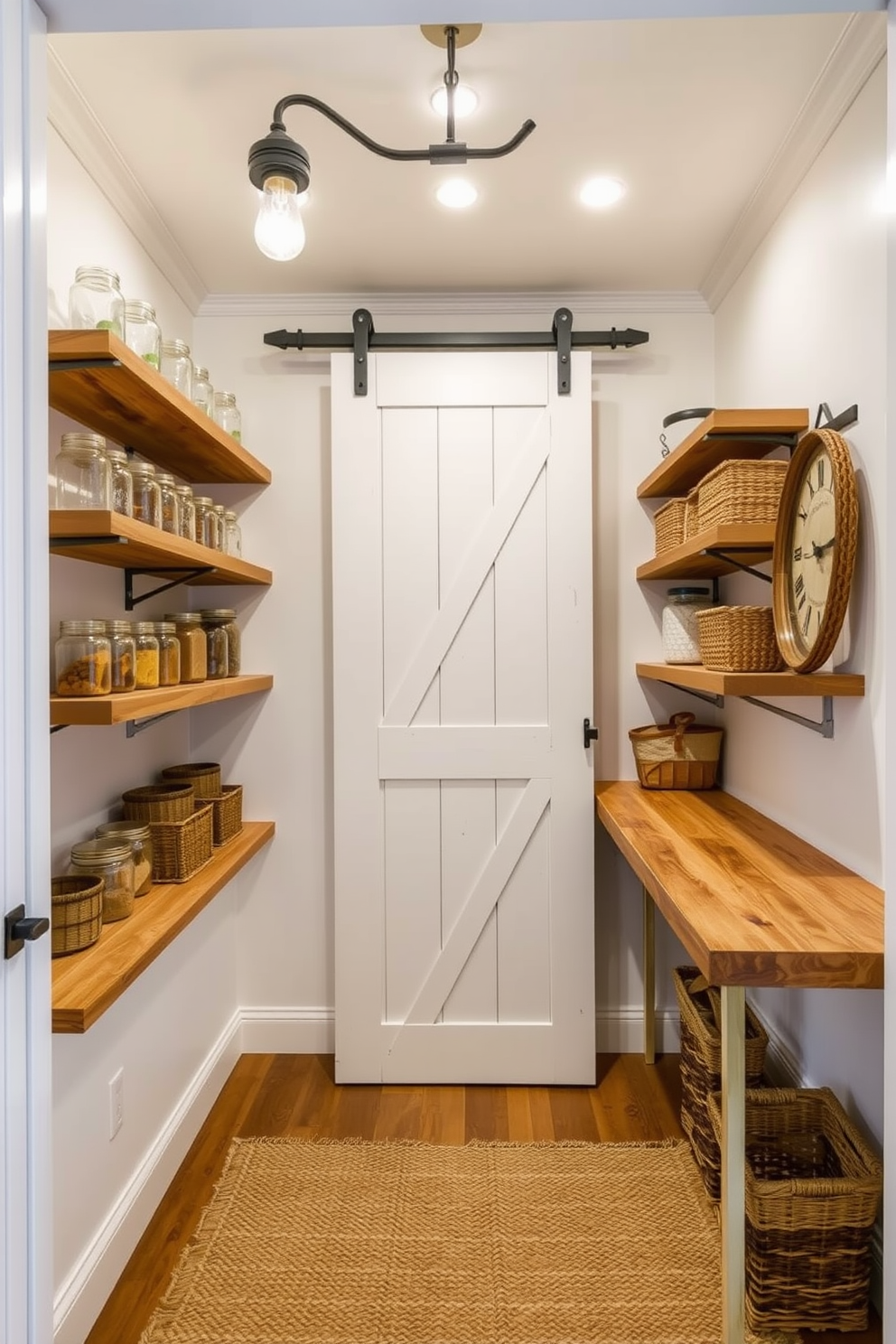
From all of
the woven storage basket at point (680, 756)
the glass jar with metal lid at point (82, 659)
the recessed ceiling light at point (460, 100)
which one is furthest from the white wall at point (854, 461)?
the glass jar with metal lid at point (82, 659)

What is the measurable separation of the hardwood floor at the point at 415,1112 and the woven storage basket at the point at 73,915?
2.76ft

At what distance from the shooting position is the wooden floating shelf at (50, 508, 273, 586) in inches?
57.2

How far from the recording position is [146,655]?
178 cm

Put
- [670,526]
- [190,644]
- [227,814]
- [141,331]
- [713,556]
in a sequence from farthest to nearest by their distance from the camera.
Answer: [227,814], [670,526], [190,644], [713,556], [141,331]

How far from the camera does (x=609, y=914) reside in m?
2.65

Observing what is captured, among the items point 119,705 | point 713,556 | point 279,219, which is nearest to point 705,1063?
point 713,556

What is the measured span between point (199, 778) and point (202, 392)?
1.10 metres

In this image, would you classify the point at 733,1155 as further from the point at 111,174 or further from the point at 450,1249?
the point at 111,174

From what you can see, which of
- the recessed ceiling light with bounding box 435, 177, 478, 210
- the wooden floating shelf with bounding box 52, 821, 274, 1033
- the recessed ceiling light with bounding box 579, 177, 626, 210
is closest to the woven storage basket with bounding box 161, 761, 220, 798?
the wooden floating shelf with bounding box 52, 821, 274, 1033

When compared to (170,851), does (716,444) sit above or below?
above

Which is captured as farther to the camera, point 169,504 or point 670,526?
point 670,526

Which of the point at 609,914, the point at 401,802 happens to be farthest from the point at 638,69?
the point at 609,914

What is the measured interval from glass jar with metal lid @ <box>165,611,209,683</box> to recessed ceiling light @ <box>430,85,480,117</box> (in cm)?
135

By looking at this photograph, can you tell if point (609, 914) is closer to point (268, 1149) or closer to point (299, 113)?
point (268, 1149)
